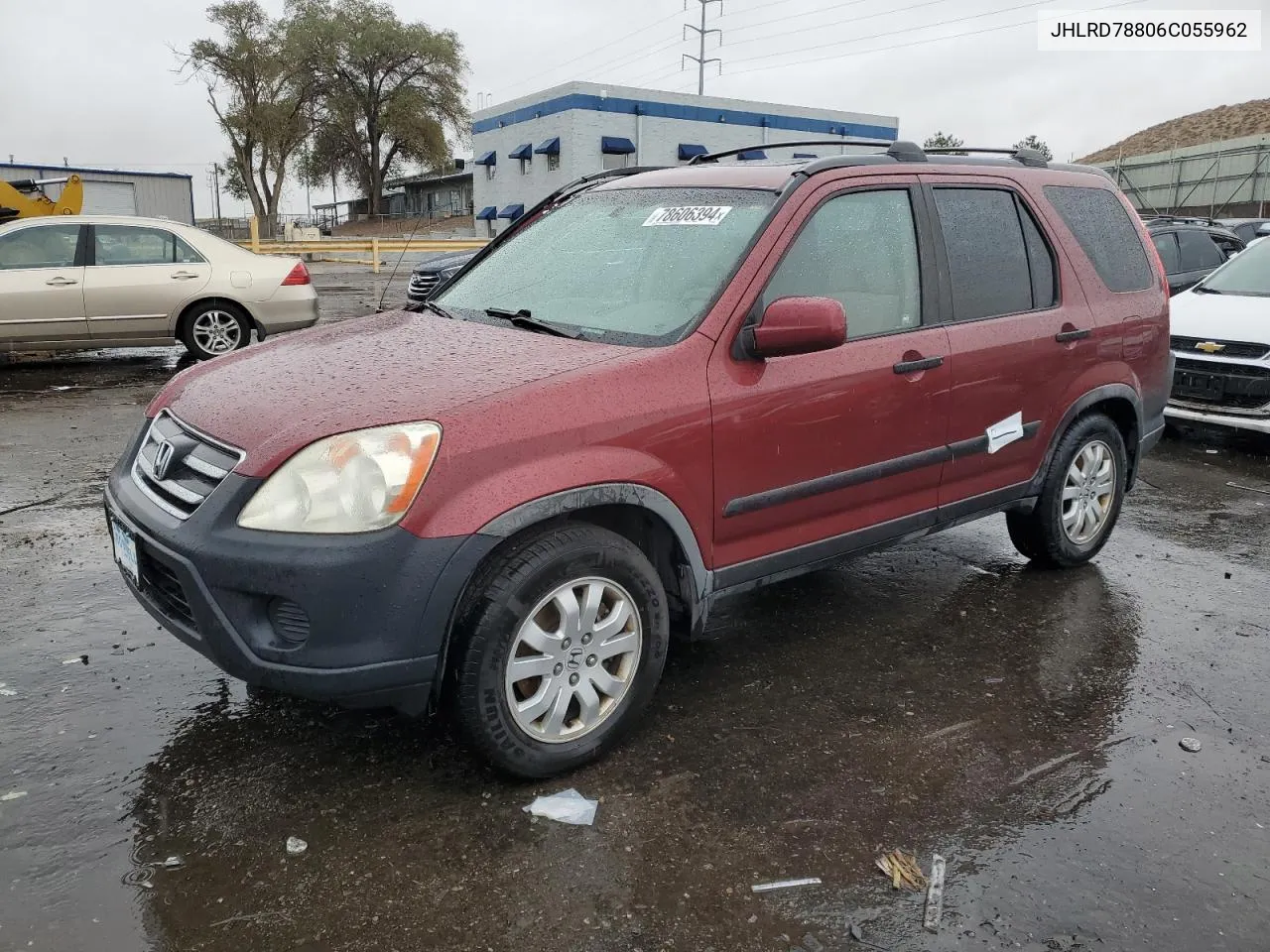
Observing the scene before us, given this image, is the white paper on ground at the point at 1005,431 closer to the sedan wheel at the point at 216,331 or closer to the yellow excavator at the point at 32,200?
the sedan wheel at the point at 216,331

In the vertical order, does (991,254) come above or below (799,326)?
above

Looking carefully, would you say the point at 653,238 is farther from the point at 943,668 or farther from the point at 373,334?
the point at 943,668

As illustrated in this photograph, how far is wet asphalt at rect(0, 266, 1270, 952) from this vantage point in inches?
94.0

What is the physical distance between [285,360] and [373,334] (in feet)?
1.35

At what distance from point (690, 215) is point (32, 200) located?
17201mm

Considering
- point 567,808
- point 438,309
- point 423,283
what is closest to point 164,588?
point 567,808

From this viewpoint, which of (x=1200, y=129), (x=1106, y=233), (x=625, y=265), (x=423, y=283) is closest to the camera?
(x=625, y=265)

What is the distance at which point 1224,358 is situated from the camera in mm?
7270

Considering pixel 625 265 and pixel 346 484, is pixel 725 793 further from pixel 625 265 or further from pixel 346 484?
pixel 625 265

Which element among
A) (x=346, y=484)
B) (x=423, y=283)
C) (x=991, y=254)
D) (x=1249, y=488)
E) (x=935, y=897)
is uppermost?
(x=991, y=254)

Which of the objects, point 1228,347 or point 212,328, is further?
point 212,328

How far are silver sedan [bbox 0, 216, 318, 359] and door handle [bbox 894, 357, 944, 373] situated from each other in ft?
27.6

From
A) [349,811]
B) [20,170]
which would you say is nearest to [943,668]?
[349,811]

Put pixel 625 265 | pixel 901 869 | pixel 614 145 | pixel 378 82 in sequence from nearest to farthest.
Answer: pixel 901 869
pixel 625 265
pixel 614 145
pixel 378 82
